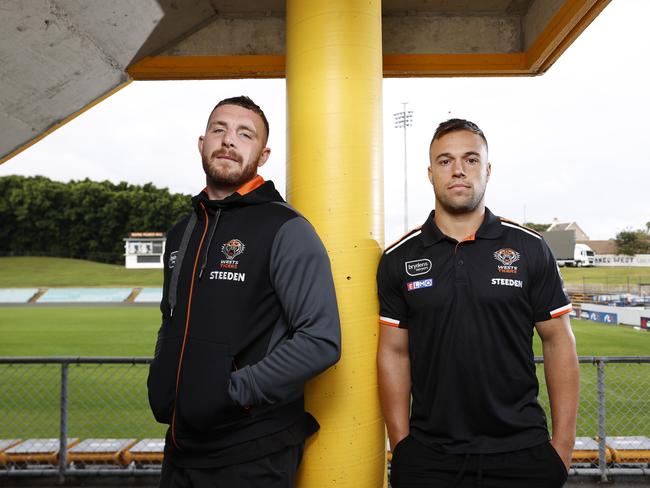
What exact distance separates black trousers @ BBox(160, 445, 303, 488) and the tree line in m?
67.5

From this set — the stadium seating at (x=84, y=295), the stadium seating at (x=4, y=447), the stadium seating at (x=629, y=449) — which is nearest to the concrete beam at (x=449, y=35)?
the stadium seating at (x=629, y=449)

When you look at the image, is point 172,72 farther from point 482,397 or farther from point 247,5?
point 482,397

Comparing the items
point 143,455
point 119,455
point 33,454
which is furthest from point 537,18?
point 33,454

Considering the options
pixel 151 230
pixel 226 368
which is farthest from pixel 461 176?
pixel 151 230

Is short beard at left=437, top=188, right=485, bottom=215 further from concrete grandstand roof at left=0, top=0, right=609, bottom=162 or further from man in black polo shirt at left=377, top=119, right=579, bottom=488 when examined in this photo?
concrete grandstand roof at left=0, top=0, right=609, bottom=162

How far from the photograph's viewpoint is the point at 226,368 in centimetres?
170

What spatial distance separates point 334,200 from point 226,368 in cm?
103

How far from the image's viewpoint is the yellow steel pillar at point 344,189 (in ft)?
7.45

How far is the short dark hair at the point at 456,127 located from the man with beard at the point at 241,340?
813mm

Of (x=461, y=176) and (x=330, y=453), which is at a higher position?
(x=461, y=176)

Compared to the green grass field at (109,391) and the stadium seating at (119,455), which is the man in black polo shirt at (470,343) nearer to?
the stadium seating at (119,455)

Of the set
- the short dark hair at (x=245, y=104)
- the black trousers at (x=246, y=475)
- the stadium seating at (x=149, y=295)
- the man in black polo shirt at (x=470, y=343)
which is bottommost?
the stadium seating at (x=149, y=295)

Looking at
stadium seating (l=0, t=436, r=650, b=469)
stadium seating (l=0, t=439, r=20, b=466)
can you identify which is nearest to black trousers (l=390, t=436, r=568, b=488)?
stadium seating (l=0, t=436, r=650, b=469)

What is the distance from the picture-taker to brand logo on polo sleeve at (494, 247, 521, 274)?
2.05 m
